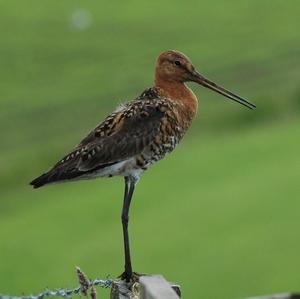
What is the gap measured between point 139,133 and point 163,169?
40.2 feet

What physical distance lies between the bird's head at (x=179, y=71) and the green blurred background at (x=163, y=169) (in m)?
6.40

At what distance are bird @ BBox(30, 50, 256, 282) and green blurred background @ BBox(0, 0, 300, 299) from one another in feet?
20.8

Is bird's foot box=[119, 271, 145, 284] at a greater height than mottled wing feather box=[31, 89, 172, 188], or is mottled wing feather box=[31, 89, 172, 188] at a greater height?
mottled wing feather box=[31, 89, 172, 188]

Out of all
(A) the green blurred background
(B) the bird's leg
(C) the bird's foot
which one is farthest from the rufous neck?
(A) the green blurred background

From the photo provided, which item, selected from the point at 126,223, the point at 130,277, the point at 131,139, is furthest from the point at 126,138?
the point at 130,277

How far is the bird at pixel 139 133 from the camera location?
533 cm

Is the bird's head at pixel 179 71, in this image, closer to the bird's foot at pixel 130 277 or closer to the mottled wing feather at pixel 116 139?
the mottled wing feather at pixel 116 139

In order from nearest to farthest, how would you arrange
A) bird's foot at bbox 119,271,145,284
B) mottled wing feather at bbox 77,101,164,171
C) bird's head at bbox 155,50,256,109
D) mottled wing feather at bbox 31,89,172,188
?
bird's foot at bbox 119,271,145,284 → mottled wing feather at bbox 31,89,172,188 → mottled wing feather at bbox 77,101,164,171 → bird's head at bbox 155,50,256,109

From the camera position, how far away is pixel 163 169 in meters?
17.8

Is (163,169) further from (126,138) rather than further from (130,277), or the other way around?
(130,277)

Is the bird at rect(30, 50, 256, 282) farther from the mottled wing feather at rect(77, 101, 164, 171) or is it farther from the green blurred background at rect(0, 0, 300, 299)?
the green blurred background at rect(0, 0, 300, 299)

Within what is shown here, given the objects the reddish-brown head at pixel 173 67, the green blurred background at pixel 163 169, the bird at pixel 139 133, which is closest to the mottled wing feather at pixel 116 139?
the bird at pixel 139 133

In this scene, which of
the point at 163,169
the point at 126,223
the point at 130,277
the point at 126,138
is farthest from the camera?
the point at 163,169

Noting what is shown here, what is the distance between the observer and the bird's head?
570cm
